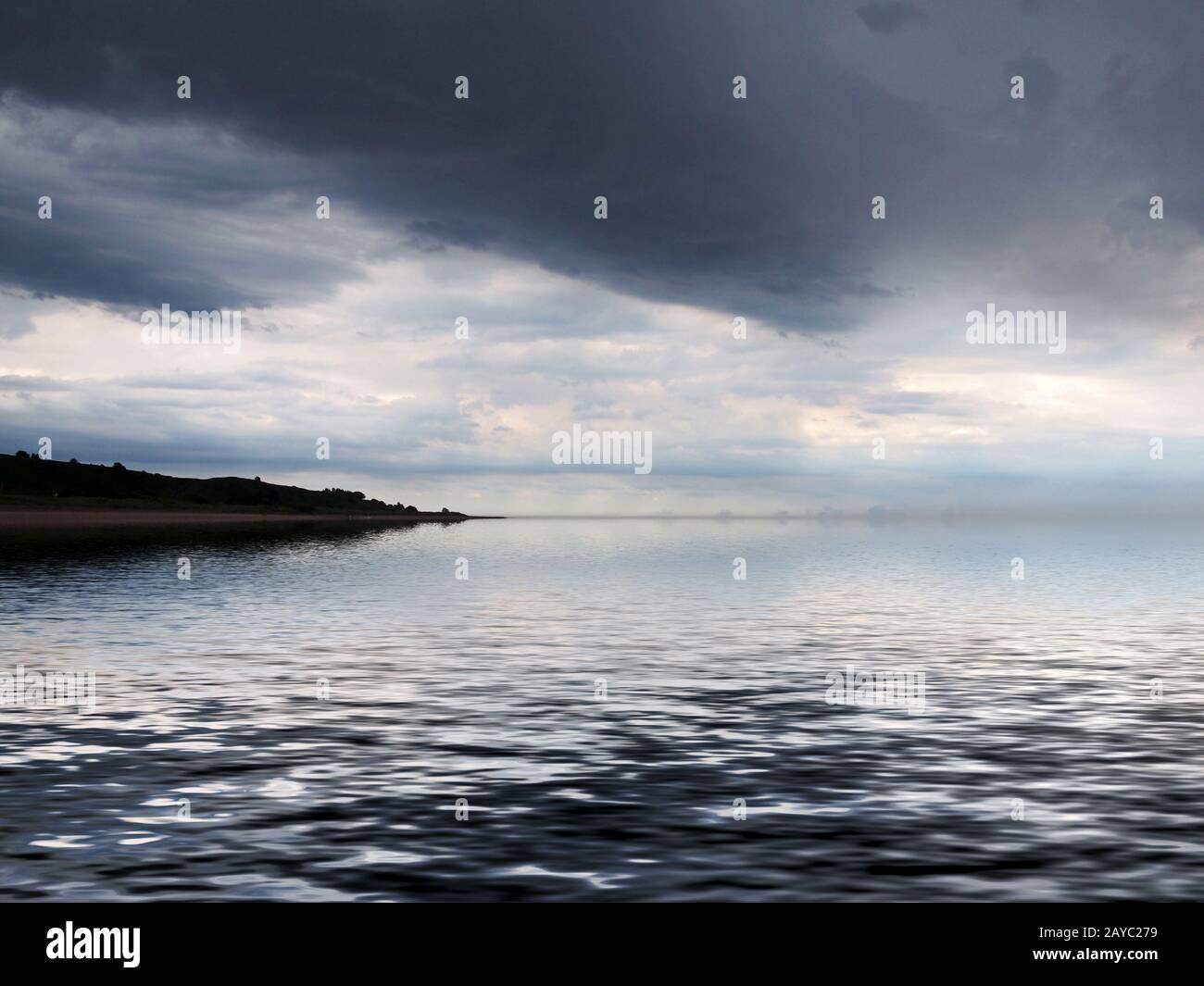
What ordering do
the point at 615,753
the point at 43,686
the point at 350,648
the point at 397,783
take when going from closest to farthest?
the point at 397,783 → the point at 615,753 → the point at 43,686 → the point at 350,648

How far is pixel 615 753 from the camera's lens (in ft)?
88.0

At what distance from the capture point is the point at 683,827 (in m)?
20.0

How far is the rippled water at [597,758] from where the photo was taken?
691 inches

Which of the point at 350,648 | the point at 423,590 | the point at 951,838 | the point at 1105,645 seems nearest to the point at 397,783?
the point at 951,838

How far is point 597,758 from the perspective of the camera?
26.3 m

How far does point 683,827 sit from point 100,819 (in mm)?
9980

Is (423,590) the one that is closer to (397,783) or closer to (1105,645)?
(1105,645)

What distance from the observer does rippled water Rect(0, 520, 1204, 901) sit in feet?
57.6
